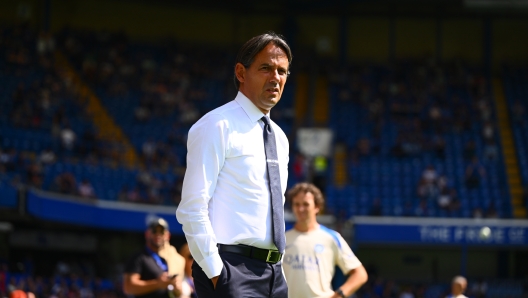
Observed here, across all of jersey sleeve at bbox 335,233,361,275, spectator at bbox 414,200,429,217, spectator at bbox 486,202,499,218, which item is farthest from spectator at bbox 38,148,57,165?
jersey sleeve at bbox 335,233,361,275

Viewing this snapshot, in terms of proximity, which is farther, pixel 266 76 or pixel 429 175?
pixel 429 175

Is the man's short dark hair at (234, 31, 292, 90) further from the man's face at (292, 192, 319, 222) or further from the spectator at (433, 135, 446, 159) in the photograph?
the spectator at (433, 135, 446, 159)

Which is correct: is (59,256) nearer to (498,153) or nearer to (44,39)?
(44,39)

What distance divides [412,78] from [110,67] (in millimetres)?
10995

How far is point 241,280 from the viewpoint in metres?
3.84

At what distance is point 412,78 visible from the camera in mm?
31828

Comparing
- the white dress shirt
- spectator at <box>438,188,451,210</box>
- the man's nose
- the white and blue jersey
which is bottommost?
spectator at <box>438,188,451,210</box>

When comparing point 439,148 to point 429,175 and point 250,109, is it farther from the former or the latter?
point 250,109

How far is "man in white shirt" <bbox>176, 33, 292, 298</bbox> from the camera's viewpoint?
12.5 feet

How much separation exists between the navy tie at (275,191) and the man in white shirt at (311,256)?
2575 mm

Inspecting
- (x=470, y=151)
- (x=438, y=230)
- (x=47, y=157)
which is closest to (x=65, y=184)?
(x=47, y=157)

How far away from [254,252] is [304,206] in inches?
110

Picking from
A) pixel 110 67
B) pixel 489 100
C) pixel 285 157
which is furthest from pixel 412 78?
pixel 285 157

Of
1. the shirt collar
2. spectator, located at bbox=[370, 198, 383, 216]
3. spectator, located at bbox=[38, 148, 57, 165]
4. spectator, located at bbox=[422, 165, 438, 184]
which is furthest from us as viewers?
spectator, located at bbox=[422, 165, 438, 184]
